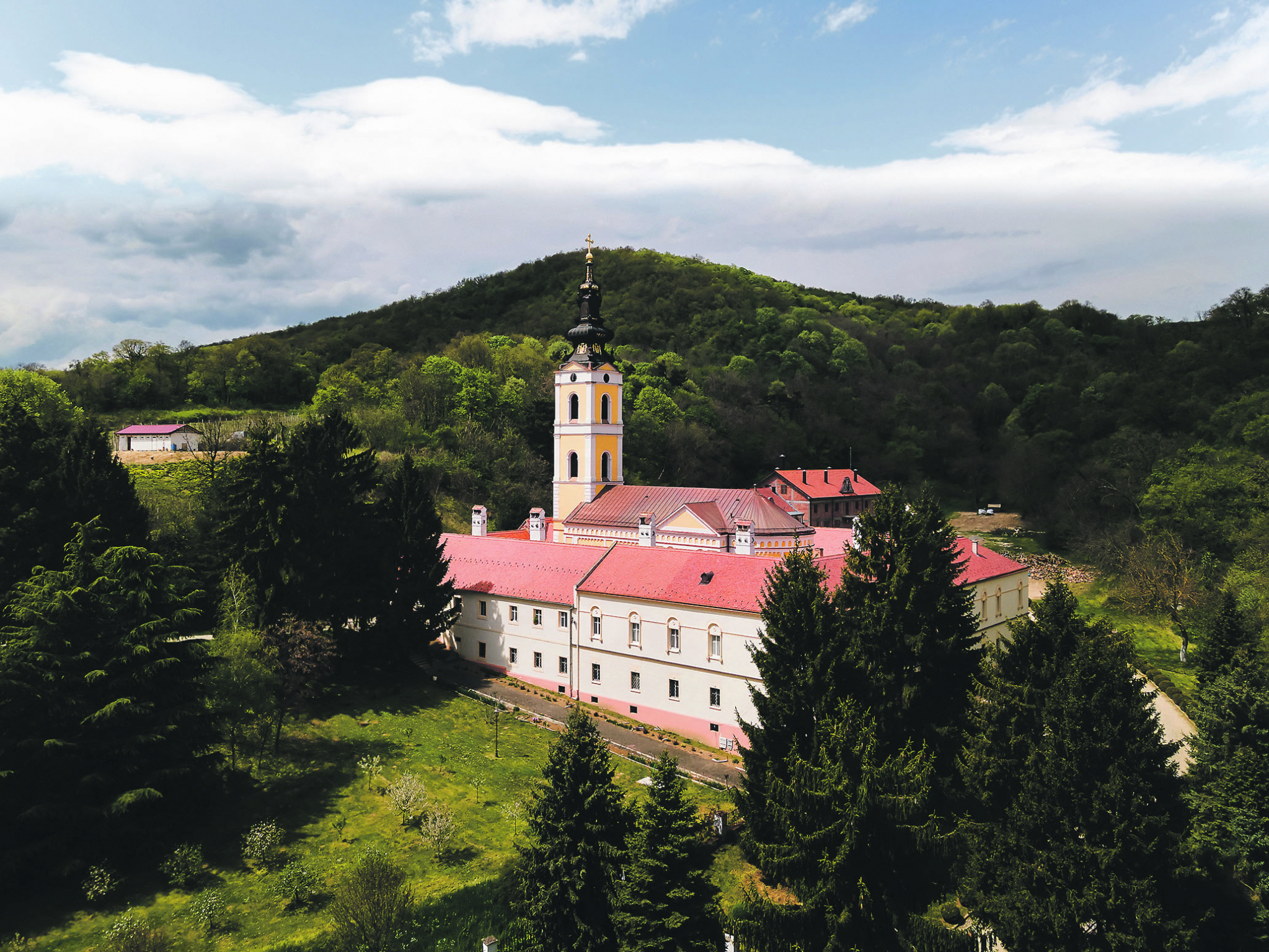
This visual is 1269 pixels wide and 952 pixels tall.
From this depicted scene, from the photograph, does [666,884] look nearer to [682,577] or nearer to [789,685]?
[789,685]

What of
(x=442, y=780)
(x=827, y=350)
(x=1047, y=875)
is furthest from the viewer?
(x=827, y=350)

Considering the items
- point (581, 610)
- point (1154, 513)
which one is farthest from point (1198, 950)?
point (1154, 513)

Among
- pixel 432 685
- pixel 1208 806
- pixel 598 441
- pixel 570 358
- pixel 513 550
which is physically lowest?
pixel 432 685

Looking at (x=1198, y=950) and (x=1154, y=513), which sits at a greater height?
(x=1154, y=513)

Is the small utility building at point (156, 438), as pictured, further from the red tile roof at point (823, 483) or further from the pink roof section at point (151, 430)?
the red tile roof at point (823, 483)

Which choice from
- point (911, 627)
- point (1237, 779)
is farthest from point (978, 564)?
point (1237, 779)

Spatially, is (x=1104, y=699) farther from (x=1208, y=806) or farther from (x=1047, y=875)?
(x=1208, y=806)

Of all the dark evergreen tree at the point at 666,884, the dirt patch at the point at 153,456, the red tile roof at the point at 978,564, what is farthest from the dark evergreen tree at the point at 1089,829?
the dirt patch at the point at 153,456
